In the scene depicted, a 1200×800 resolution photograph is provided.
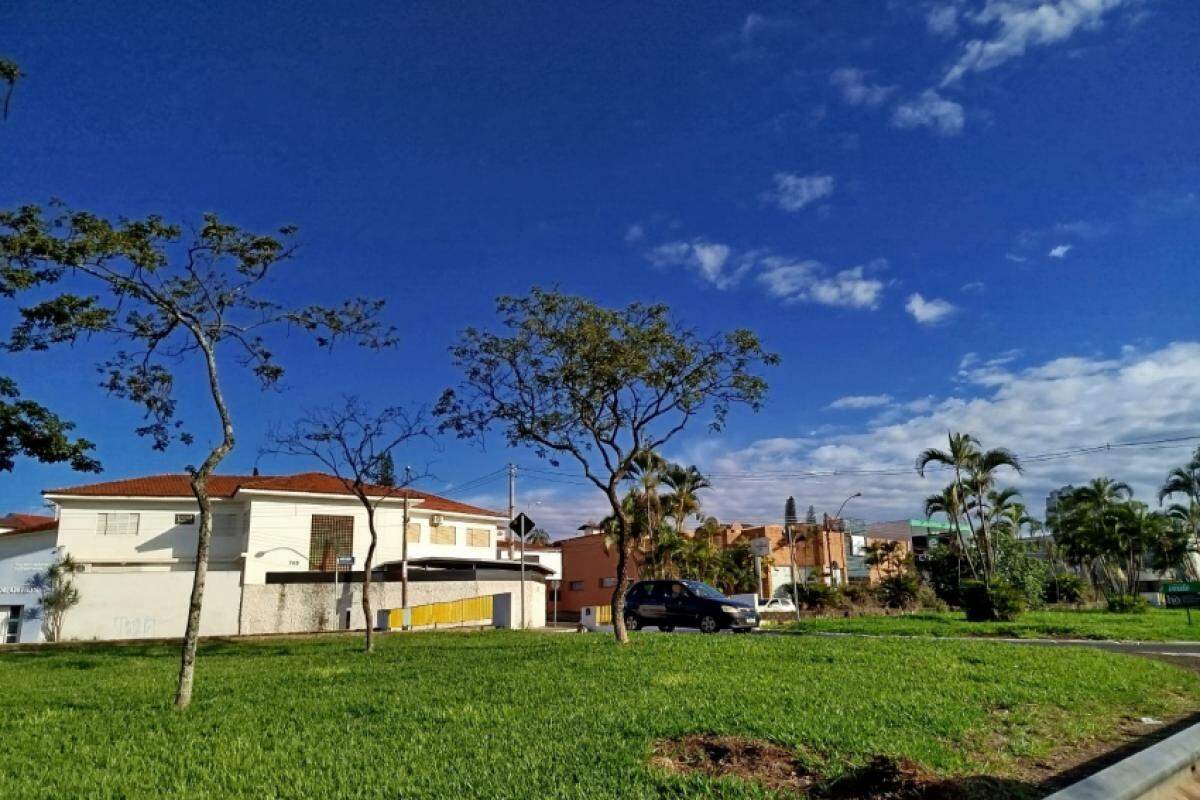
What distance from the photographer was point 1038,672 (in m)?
10.5

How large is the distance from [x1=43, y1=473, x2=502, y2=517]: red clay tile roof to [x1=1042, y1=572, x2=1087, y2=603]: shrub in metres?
33.6

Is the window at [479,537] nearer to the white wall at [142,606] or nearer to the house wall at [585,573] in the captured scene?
the house wall at [585,573]

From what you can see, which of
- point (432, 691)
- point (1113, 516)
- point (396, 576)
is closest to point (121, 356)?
point (432, 691)

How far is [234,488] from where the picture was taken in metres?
38.6

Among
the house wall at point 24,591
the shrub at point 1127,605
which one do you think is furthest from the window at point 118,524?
the shrub at point 1127,605

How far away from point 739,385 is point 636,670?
8.63 m

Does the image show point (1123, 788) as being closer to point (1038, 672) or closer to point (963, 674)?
point (963, 674)

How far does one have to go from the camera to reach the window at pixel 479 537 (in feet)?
140

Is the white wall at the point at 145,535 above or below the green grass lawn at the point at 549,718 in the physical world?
above

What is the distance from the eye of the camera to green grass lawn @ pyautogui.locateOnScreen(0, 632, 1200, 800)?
217 inches

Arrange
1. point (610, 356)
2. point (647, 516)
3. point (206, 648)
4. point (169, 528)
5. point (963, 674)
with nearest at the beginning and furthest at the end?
1. point (963, 674)
2. point (610, 356)
3. point (206, 648)
4. point (169, 528)
5. point (647, 516)

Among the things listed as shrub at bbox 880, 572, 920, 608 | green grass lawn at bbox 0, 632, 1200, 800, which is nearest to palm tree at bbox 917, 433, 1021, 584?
shrub at bbox 880, 572, 920, 608

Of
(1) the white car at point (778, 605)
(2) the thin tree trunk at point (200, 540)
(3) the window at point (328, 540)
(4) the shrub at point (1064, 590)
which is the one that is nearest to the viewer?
(2) the thin tree trunk at point (200, 540)

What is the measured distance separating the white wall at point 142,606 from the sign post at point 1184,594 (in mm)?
32225
